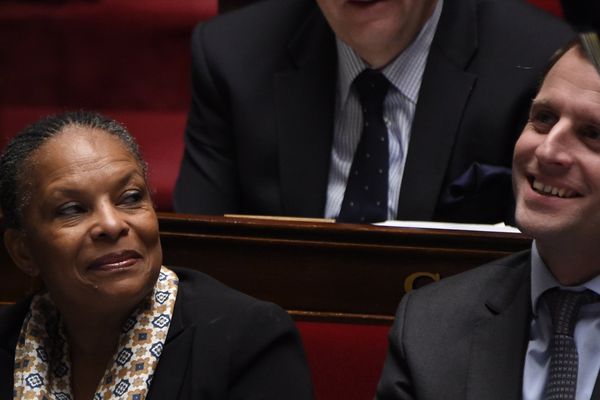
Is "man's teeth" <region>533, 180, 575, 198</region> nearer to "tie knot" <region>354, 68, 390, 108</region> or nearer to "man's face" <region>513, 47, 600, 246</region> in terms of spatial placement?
"man's face" <region>513, 47, 600, 246</region>

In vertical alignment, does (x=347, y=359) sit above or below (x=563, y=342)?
below

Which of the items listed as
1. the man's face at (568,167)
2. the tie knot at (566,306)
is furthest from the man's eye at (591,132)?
the tie knot at (566,306)

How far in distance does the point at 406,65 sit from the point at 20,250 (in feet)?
1.55

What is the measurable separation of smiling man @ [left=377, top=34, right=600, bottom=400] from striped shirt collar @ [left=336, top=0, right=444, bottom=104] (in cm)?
37

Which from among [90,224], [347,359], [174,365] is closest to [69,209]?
[90,224]

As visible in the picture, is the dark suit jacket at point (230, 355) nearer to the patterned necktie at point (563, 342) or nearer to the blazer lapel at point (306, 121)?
the patterned necktie at point (563, 342)

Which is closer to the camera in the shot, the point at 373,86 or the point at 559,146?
the point at 559,146

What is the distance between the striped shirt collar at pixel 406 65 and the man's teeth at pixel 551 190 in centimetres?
40

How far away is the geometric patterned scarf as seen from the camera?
2.36ft

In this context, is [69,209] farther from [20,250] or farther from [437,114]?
[437,114]

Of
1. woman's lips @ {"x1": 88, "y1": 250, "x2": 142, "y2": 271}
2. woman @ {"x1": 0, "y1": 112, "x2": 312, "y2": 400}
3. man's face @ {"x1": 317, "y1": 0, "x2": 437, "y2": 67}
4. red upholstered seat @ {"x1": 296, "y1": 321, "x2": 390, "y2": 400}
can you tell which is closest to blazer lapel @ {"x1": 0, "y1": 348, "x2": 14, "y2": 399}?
woman @ {"x1": 0, "y1": 112, "x2": 312, "y2": 400}

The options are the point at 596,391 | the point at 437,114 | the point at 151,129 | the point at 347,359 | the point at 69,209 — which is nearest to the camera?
the point at 596,391

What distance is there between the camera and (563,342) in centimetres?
65

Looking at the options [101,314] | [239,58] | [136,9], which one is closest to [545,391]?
[101,314]
